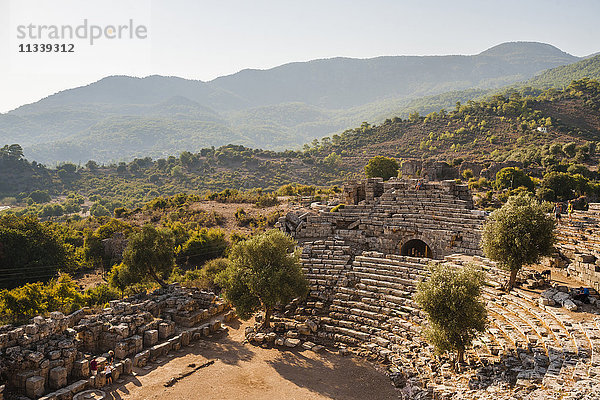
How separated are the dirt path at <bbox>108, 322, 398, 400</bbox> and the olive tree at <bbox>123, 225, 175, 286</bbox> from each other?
6.40 meters

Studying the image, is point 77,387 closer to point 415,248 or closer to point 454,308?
point 454,308

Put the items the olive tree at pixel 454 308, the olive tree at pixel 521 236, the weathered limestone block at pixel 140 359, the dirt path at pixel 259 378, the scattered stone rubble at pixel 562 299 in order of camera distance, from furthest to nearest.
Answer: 1. the weathered limestone block at pixel 140 359
2. the olive tree at pixel 521 236
3. the dirt path at pixel 259 378
4. the scattered stone rubble at pixel 562 299
5. the olive tree at pixel 454 308

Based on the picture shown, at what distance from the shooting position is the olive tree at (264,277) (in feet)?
61.8

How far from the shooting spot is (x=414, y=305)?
18828 mm

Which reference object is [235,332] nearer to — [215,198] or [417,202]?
[417,202]

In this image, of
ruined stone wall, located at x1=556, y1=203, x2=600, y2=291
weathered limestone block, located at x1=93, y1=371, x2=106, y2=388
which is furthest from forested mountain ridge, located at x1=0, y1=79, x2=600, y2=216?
weathered limestone block, located at x1=93, y1=371, x2=106, y2=388

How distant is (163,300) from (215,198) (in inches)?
1309

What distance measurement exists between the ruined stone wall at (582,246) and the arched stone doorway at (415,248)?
22.5 feet

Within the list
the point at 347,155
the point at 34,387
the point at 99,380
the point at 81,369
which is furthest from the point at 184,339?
the point at 347,155

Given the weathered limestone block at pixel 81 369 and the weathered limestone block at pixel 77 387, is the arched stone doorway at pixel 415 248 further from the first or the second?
the weathered limestone block at pixel 77 387

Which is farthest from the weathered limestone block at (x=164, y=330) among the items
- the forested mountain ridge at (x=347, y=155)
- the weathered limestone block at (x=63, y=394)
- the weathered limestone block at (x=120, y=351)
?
the forested mountain ridge at (x=347, y=155)

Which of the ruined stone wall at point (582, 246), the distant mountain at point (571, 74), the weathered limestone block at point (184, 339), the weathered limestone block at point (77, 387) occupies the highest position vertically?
the distant mountain at point (571, 74)

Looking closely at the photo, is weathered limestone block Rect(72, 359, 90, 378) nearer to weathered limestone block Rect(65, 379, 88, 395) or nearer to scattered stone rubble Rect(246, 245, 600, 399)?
weathered limestone block Rect(65, 379, 88, 395)

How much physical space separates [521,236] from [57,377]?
61.6 feet
